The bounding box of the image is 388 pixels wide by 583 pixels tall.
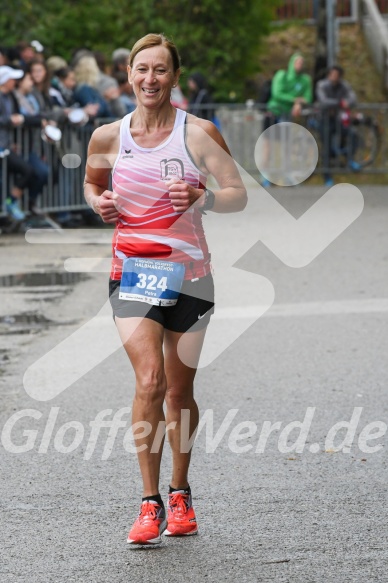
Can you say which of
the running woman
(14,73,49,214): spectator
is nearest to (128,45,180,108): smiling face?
the running woman

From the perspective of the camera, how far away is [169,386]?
5.55 meters

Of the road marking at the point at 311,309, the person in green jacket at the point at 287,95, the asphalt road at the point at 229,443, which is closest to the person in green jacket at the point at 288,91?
the person in green jacket at the point at 287,95

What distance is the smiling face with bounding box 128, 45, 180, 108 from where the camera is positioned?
5363mm

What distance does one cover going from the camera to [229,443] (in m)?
6.85

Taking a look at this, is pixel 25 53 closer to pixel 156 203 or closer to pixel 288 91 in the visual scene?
pixel 288 91

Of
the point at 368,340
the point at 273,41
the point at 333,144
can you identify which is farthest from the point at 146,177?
the point at 273,41

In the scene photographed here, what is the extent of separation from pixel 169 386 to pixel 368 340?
4.20m

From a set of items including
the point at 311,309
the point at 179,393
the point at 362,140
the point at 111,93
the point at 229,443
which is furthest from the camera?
the point at 362,140

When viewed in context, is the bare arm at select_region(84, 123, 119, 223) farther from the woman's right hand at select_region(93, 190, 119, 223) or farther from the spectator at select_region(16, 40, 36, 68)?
the spectator at select_region(16, 40, 36, 68)

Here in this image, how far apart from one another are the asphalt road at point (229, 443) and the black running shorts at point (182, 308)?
2.61 ft

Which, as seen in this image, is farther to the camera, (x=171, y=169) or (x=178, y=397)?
(x=178, y=397)

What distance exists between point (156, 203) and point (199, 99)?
61.8 feet

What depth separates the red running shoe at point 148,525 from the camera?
519cm

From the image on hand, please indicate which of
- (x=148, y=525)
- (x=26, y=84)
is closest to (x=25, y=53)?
(x=26, y=84)
